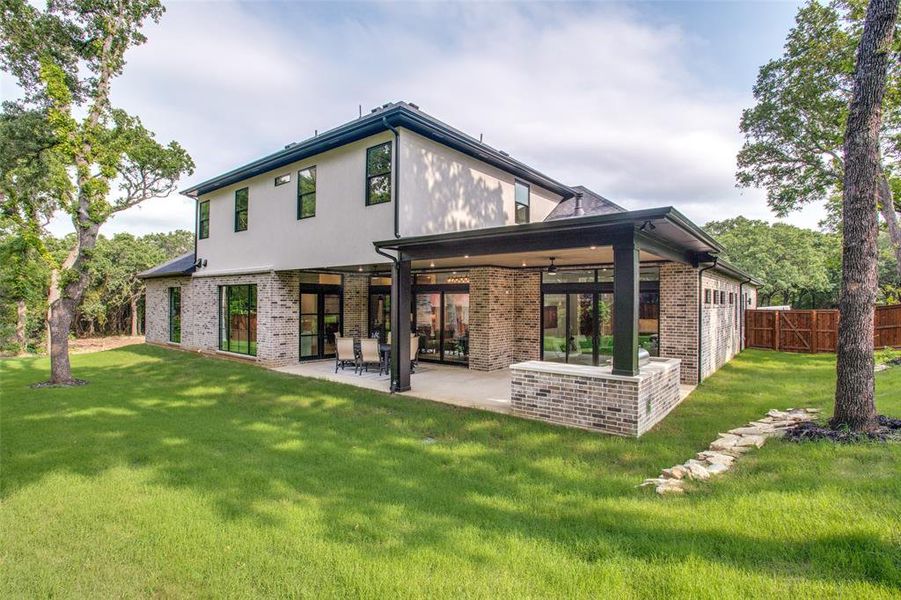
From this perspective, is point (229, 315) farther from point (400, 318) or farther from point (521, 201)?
point (521, 201)

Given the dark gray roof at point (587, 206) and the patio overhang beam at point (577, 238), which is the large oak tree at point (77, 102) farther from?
the dark gray roof at point (587, 206)

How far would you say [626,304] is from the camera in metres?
6.20

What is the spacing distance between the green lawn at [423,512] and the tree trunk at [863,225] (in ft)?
2.98

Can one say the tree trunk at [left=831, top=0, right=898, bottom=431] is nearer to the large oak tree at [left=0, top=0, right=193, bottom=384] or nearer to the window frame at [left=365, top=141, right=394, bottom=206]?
the window frame at [left=365, top=141, right=394, bottom=206]

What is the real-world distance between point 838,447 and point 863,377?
1.18 meters

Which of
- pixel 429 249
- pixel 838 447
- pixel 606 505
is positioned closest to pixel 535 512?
pixel 606 505

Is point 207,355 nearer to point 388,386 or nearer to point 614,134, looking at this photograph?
point 388,386

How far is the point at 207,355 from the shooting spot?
589 inches

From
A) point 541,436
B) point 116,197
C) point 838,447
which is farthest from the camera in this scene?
point 116,197

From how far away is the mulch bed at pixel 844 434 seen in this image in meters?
5.19

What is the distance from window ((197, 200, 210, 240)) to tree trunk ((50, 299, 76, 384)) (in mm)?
5745

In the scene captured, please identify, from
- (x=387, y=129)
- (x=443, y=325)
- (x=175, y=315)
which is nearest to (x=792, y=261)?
(x=443, y=325)

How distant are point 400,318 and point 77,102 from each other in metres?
10.0

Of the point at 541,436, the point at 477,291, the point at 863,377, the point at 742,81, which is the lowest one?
the point at 541,436
